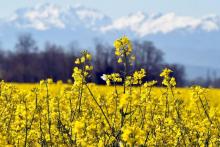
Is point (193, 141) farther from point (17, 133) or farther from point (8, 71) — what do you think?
point (8, 71)

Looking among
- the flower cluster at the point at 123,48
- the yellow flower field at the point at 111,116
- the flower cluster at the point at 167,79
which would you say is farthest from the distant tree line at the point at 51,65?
the flower cluster at the point at 123,48

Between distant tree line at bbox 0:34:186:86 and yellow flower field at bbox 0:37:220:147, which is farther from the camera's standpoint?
distant tree line at bbox 0:34:186:86

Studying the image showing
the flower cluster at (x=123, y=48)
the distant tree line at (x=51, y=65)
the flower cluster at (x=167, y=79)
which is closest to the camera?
the flower cluster at (x=123, y=48)

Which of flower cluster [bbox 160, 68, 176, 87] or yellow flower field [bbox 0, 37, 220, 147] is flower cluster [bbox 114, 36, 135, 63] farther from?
flower cluster [bbox 160, 68, 176, 87]

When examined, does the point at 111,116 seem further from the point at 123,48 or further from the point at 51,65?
the point at 51,65

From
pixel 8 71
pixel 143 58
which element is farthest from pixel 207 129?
Result: pixel 143 58

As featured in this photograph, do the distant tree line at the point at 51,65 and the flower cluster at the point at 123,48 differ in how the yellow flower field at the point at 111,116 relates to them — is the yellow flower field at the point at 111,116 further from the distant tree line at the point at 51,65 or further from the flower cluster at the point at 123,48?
the distant tree line at the point at 51,65

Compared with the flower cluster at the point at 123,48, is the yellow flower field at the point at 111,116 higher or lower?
lower

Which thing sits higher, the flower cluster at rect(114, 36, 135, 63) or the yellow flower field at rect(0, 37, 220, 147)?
the flower cluster at rect(114, 36, 135, 63)

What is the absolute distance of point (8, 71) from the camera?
5953cm

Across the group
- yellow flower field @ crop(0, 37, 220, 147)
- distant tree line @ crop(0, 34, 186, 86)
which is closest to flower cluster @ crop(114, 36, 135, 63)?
yellow flower field @ crop(0, 37, 220, 147)

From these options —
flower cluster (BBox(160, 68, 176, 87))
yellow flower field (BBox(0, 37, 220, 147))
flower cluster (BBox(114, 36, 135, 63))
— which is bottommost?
yellow flower field (BBox(0, 37, 220, 147))

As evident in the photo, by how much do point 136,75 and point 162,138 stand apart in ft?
2.00

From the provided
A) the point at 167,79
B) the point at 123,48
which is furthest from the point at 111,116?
the point at 123,48
